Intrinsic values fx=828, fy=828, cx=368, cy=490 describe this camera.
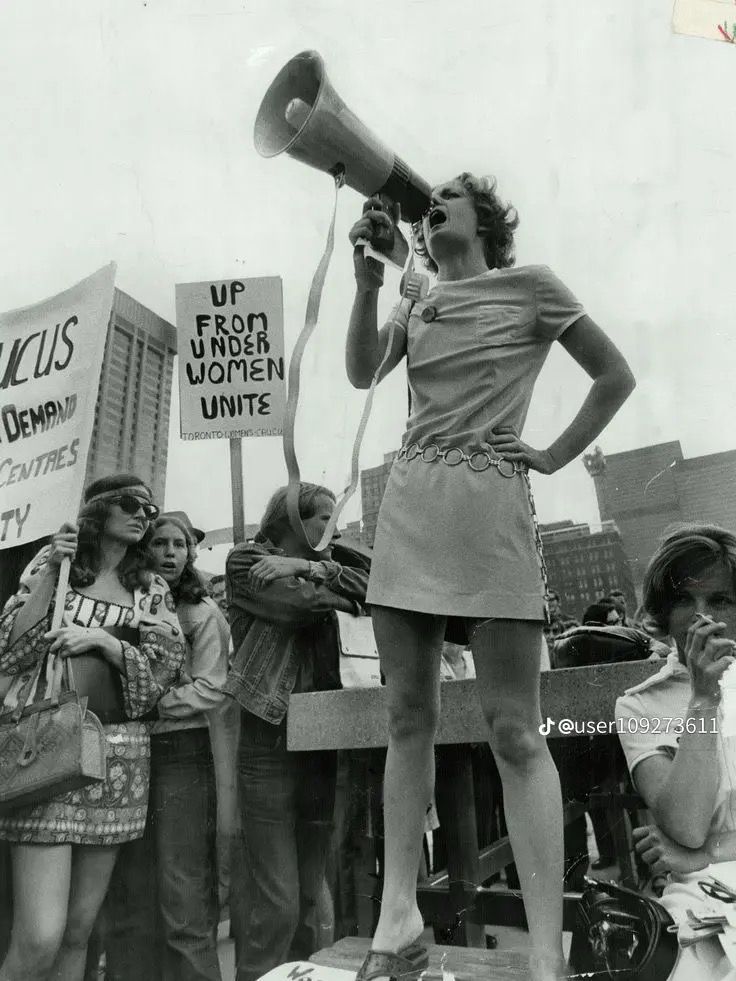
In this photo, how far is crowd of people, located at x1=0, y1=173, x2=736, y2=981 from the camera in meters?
1.56

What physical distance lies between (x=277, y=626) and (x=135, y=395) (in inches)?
38.4

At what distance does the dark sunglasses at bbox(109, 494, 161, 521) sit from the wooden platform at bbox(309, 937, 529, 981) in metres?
1.30

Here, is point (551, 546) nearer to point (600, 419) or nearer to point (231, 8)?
point (600, 419)

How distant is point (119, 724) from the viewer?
7.29 feet

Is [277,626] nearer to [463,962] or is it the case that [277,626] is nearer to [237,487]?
[237,487]

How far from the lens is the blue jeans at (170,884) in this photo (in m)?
2.20

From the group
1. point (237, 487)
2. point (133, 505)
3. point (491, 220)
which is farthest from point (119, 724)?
point (491, 220)

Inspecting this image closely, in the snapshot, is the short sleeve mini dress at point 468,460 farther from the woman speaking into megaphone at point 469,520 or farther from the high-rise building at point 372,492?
the high-rise building at point 372,492

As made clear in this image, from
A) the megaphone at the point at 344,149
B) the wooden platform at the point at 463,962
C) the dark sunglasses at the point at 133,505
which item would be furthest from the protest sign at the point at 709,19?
the wooden platform at the point at 463,962

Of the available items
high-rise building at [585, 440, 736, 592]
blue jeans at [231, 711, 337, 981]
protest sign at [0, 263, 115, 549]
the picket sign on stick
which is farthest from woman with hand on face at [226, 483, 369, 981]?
high-rise building at [585, 440, 736, 592]

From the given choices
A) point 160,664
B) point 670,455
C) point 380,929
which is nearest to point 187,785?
point 160,664

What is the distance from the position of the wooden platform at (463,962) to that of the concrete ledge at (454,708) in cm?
49

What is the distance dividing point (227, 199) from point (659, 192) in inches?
55.2

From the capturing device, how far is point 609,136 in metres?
2.48
